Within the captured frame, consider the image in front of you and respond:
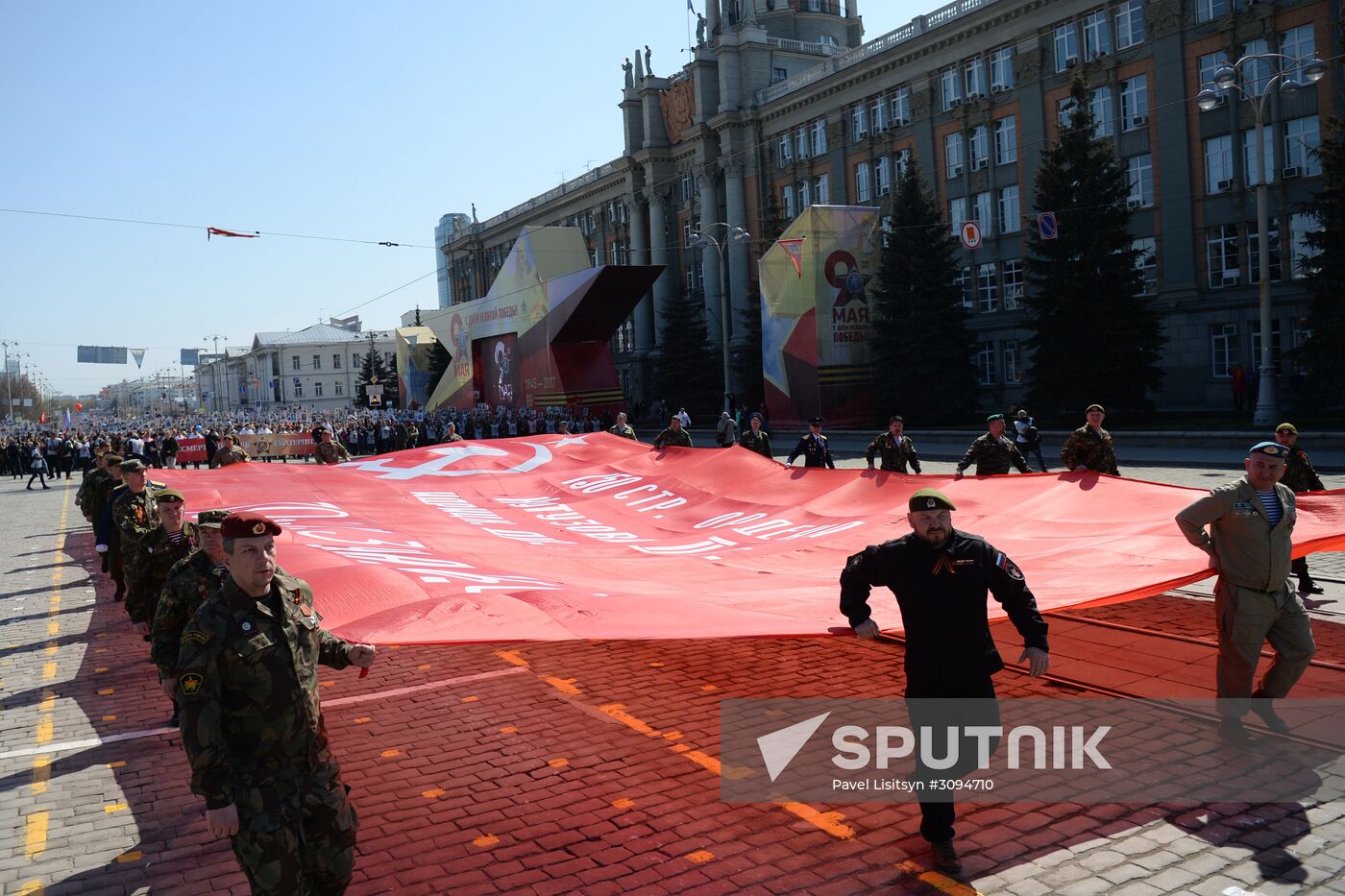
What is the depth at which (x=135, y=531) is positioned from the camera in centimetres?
894

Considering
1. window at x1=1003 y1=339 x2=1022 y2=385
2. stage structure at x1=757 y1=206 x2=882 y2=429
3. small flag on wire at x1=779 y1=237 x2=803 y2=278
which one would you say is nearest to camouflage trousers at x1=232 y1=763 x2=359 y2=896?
stage structure at x1=757 y1=206 x2=882 y2=429

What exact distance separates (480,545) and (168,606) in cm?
440

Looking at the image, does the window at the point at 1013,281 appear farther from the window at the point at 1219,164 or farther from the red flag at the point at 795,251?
the red flag at the point at 795,251

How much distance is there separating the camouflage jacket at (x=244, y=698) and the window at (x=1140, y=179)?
4380 cm

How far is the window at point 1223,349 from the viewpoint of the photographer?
129 feet

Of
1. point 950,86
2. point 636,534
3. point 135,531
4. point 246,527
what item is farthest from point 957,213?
point 246,527

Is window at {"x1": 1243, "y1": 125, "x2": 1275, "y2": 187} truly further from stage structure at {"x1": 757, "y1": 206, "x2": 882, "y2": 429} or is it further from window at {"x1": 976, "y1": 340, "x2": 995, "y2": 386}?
stage structure at {"x1": 757, "y1": 206, "x2": 882, "y2": 429}

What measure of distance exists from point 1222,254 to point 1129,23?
1023 cm

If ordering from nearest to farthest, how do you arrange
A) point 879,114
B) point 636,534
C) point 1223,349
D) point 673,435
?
point 636,534, point 673,435, point 1223,349, point 879,114

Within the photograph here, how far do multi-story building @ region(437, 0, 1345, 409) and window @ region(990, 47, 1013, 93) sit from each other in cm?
9

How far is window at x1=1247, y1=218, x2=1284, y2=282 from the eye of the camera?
125ft

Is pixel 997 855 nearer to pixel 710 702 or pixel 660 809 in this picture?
pixel 660 809

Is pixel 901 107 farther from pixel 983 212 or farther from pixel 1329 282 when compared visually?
pixel 1329 282

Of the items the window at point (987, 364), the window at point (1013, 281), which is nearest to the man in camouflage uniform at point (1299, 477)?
the window at point (1013, 281)
